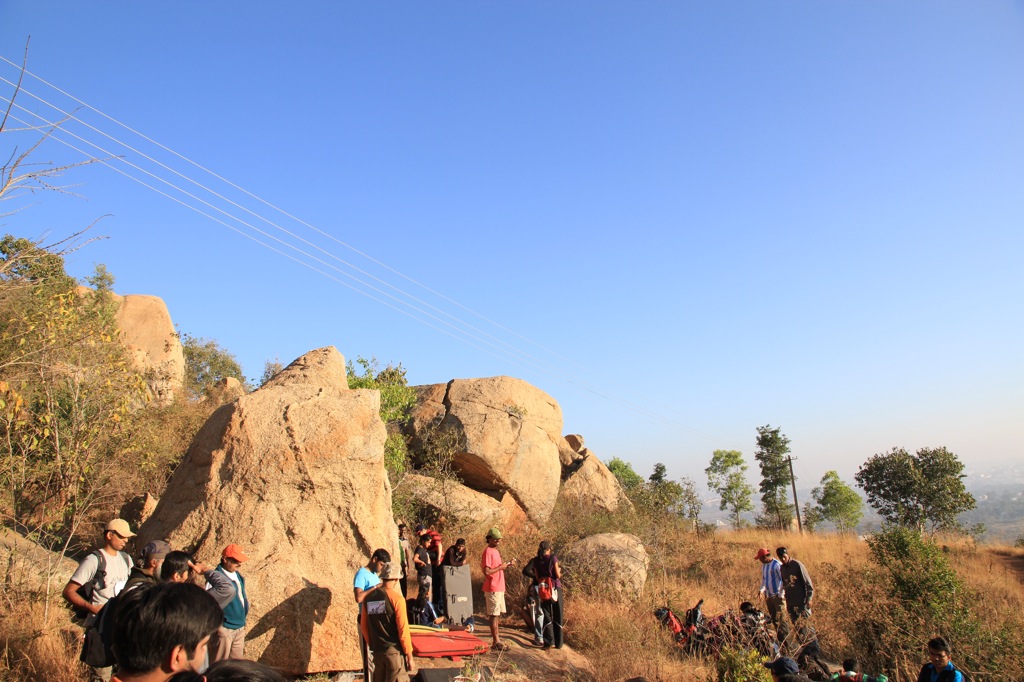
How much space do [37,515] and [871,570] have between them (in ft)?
41.4

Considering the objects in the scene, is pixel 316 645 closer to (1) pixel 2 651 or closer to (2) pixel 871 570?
(1) pixel 2 651

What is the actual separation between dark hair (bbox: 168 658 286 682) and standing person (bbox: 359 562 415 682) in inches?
156

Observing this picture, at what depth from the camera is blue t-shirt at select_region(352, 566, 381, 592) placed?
686cm

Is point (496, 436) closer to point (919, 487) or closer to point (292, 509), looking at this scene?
point (292, 509)

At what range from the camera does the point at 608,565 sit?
11922 mm

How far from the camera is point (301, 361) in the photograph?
9672 millimetres

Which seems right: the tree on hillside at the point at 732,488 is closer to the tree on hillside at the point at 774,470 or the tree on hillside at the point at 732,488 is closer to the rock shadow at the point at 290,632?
the tree on hillside at the point at 774,470

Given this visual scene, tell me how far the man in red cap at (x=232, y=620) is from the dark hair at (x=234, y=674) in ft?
13.6

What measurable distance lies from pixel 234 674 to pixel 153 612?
654 mm

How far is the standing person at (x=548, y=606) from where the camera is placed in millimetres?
Result: 9195

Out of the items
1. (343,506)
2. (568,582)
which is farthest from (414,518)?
(343,506)

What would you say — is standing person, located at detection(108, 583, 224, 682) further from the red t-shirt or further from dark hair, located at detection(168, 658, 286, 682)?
the red t-shirt

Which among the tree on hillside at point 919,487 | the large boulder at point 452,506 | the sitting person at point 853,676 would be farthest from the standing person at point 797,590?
the tree on hillside at point 919,487

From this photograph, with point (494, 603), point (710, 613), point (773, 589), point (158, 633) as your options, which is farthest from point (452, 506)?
point (158, 633)
